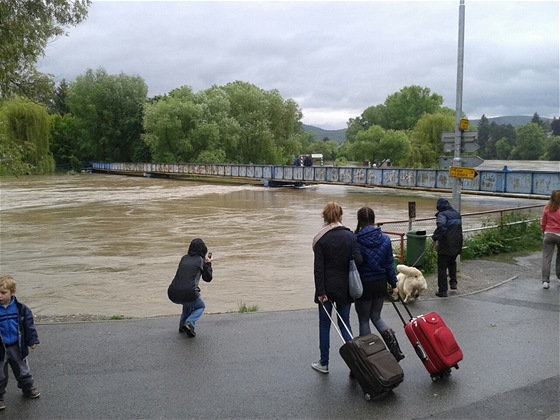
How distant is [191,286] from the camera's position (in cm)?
649

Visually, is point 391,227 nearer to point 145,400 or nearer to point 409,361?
point 409,361

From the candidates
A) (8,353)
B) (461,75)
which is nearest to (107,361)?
(8,353)

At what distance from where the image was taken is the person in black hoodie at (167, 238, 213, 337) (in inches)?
255

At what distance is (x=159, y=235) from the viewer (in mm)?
19750

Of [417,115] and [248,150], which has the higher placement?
[417,115]

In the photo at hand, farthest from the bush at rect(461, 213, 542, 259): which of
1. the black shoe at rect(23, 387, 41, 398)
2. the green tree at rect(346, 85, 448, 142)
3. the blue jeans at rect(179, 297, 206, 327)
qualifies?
the green tree at rect(346, 85, 448, 142)

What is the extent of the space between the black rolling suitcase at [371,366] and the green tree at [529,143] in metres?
125

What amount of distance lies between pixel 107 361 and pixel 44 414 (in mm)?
1165

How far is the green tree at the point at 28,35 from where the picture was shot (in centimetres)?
900

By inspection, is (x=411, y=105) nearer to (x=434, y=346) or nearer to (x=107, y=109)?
(x=107, y=109)

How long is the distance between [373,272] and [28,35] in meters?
7.83

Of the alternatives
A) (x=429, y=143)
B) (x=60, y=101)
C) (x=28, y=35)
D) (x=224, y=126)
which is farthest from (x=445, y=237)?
(x=60, y=101)

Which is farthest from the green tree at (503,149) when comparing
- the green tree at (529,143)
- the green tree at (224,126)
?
the green tree at (224,126)

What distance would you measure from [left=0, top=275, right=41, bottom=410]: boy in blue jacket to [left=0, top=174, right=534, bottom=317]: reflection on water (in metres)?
4.02
